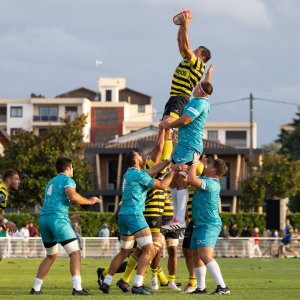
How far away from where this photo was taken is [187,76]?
9.29m

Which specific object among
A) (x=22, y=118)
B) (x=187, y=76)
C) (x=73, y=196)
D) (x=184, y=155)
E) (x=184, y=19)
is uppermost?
(x=22, y=118)

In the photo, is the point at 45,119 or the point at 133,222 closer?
the point at 133,222

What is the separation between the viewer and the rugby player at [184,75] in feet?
29.7

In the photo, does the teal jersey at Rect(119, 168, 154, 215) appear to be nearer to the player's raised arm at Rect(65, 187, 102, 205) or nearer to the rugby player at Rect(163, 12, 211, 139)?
the player's raised arm at Rect(65, 187, 102, 205)

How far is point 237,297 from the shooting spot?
7.85m

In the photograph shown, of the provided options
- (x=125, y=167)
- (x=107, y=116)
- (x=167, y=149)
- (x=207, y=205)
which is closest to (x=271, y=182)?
(x=125, y=167)

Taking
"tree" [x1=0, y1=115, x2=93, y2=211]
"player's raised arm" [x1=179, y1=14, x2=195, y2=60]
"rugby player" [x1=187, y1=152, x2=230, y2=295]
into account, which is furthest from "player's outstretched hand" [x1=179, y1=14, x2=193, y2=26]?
"tree" [x1=0, y1=115, x2=93, y2=211]

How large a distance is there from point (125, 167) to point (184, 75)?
4341cm

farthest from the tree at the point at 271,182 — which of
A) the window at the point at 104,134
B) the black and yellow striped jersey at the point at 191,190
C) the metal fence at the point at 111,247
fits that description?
the window at the point at 104,134

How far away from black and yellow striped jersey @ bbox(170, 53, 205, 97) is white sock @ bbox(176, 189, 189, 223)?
5.74ft

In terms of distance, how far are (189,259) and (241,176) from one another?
43075mm

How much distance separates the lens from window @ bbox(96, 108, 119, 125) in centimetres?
8050

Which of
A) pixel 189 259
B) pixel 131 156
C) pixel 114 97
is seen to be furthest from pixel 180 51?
pixel 114 97

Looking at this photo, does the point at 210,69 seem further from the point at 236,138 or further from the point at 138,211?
the point at 236,138
